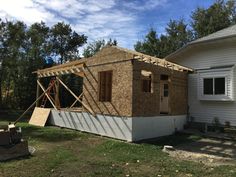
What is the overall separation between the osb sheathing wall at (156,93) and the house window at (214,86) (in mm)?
1198

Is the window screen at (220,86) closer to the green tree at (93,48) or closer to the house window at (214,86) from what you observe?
the house window at (214,86)

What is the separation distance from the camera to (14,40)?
106ft

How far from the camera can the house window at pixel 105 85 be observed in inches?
612

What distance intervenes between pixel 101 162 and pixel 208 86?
951cm

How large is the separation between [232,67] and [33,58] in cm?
2482

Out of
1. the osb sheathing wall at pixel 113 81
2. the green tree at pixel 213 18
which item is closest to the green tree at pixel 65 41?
the green tree at pixel 213 18

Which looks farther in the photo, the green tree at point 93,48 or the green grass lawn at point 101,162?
the green tree at point 93,48

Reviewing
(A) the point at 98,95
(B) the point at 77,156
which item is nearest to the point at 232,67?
(A) the point at 98,95

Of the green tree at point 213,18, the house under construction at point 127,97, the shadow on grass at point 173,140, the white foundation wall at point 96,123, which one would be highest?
the green tree at point 213,18

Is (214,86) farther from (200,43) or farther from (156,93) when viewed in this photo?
(156,93)

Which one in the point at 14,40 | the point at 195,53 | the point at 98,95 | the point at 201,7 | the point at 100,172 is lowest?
the point at 100,172

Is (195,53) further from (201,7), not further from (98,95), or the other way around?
(201,7)

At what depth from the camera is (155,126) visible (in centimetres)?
1424

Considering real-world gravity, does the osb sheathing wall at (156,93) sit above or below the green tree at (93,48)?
below
